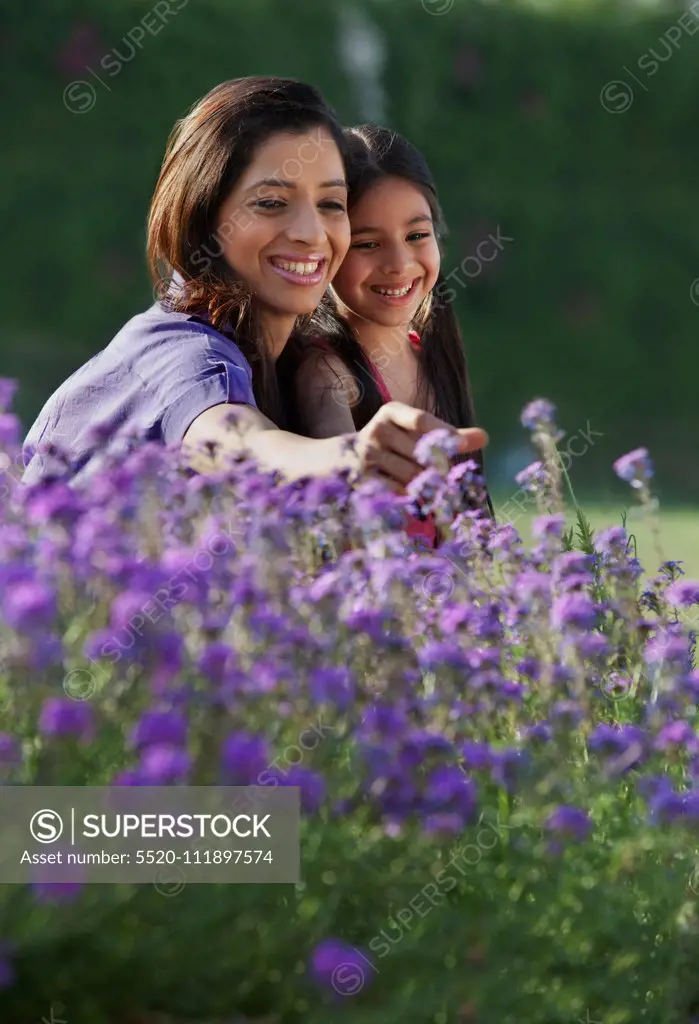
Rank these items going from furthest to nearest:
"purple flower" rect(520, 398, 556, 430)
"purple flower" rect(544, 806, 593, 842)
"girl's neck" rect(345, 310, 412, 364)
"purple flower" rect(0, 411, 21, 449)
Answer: "girl's neck" rect(345, 310, 412, 364), "purple flower" rect(520, 398, 556, 430), "purple flower" rect(0, 411, 21, 449), "purple flower" rect(544, 806, 593, 842)

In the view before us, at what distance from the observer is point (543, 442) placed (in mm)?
3109

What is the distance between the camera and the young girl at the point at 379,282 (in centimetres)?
393

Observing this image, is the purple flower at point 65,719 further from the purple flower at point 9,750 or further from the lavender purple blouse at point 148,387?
the lavender purple blouse at point 148,387

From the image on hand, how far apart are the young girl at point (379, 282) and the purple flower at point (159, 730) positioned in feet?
7.09

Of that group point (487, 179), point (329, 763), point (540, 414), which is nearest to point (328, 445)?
point (540, 414)

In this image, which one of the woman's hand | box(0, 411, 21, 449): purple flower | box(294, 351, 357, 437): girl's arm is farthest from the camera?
box(294, 351, 357, 437): girl's arm

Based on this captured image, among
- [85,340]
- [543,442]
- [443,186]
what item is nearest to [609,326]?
[443,186]

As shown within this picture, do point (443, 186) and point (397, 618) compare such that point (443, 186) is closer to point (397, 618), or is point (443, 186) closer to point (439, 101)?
point (439, 101)

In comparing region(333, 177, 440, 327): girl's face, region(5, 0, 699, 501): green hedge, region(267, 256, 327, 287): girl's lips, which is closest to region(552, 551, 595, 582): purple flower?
region(267, 256, 327, 287): girl's lips

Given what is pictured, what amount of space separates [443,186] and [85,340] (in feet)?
12.5

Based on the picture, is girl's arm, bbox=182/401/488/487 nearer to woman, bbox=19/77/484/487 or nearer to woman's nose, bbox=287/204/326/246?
woman, bbox=19/77/484/487

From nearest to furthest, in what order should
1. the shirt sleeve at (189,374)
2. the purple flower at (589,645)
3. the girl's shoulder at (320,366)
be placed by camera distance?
the purple flower at (589,645)
the shirt sleeve at (189,374)
the girl's shoulder at (320,366)

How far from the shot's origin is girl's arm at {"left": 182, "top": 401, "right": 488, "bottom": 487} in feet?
7.75

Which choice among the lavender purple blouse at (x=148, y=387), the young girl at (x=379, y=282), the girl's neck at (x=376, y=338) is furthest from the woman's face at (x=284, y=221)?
the girl's neck at (x=376, y=338)
